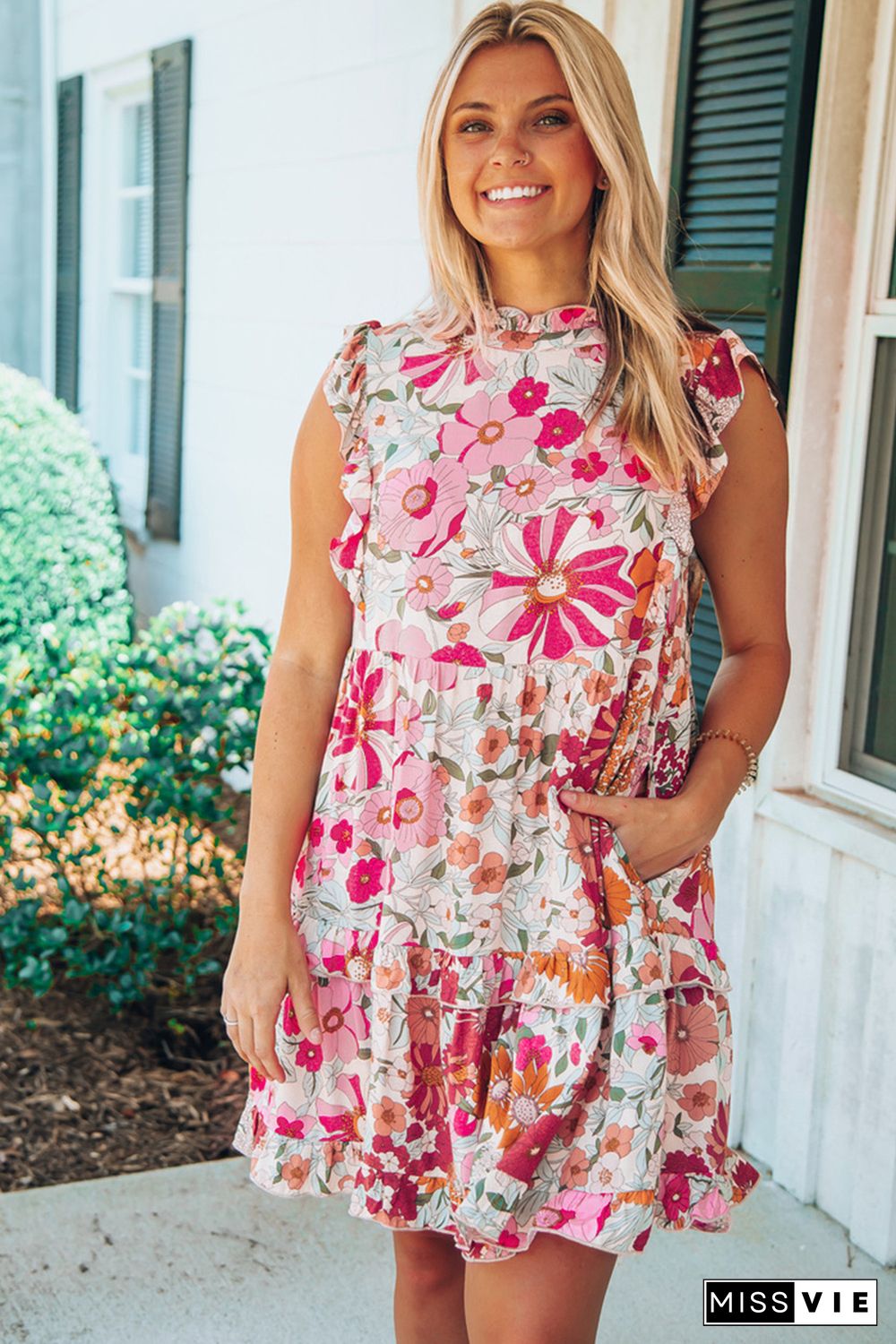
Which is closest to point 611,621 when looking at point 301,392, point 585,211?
point 585,211

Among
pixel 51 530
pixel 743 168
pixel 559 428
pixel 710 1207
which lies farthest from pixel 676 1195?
pixel 51 530

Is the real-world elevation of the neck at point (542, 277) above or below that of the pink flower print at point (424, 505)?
above

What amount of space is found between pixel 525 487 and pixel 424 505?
12 centimetres

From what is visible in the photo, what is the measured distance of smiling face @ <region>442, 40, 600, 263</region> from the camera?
5.89ft

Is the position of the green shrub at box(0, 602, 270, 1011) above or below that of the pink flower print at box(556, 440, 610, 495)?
below

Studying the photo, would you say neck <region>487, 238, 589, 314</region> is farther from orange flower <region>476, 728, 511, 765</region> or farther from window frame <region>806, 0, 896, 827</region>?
window frame <region>806, 0, 896, 827</region>

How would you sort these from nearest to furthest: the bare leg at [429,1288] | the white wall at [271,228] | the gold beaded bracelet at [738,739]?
the gold beaded bracelet at [738,739]
the bare leg at [429,1288]
the white wall at [271,228]

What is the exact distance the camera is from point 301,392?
4.90 m

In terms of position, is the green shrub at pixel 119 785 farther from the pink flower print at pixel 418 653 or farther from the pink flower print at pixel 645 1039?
the pink flower print at pixel 645 1039

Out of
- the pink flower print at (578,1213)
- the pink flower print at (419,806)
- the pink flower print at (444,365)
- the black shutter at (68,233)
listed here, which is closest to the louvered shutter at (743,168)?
the pink flower print at (444,365)

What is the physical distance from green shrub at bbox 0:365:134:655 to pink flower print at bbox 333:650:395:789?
3.54 meters

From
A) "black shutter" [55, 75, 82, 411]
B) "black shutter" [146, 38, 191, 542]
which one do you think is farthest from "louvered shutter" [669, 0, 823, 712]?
"black shutter" [55, 75, 82, 411]

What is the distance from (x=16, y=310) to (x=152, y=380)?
2246 millimetres

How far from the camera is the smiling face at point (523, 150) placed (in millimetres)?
1796
